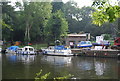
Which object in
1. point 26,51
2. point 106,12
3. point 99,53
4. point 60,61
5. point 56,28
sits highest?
point 56,28

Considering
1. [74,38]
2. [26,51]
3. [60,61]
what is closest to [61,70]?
[60,61]

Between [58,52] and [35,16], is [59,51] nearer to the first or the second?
[58,52]

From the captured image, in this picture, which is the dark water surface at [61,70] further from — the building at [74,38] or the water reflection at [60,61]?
the building at [74,38]

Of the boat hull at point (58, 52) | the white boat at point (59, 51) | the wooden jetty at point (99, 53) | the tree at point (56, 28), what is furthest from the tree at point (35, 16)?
the wooden jetty at point (99, 53)

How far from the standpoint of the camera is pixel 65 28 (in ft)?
175

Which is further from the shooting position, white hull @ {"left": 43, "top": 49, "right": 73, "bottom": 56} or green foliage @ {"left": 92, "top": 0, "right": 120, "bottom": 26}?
white hull @ {"left": 43, "top": 49, "right": 73, "bottom": 56}

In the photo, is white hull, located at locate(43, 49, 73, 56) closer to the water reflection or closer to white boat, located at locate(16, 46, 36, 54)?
white boat, located at locate(16, 46, 36, 54)

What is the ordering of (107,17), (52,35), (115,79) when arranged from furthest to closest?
(52,35), (115,79), (107,17)

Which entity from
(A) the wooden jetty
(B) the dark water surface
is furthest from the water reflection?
(A) the wooden jetty

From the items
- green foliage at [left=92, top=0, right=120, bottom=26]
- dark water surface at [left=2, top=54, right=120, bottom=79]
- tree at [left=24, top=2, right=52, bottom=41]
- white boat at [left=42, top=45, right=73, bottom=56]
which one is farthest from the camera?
tree at [left=24, top=2, right=52, bottom=41]

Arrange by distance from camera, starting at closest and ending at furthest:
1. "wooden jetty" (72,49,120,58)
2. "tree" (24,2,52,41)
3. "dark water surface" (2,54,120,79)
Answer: "dark water surface" (2,54,120,79) < "wooden jetty" (72,49,120,58) < "tree" (24,2,52,41)

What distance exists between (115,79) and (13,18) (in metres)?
51.7

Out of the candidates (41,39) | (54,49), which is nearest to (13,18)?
(41,39)

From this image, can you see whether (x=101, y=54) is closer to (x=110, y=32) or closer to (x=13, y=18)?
(x=110, y=32)
